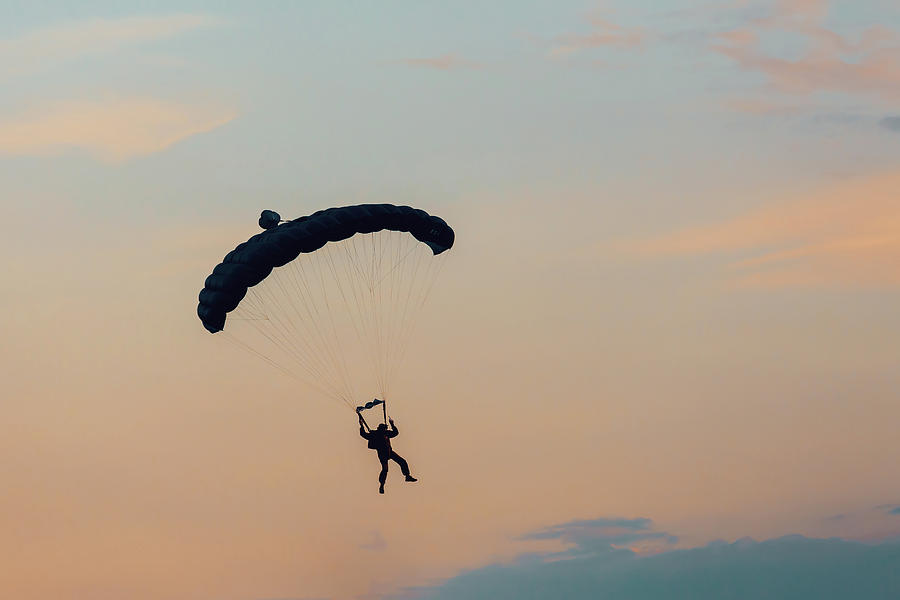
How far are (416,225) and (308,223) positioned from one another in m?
4.11

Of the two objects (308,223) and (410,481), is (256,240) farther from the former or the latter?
(410,481)

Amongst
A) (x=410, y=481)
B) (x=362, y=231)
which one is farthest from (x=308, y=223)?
(x=410, y=481)

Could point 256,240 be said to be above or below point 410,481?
above

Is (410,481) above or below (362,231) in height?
below

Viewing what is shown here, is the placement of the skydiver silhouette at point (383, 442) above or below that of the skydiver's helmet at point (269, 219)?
below

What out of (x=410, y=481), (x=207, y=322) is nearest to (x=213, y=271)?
(x=207, y=322)

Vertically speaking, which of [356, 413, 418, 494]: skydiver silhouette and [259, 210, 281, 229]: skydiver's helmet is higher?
[259, 210, 281, 229]: skydiver's helmet

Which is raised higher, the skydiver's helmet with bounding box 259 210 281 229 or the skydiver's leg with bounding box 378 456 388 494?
the skydiver's helmet with bounding box 259 210 281 229

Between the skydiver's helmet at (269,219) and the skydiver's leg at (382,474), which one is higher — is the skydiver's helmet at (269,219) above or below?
above

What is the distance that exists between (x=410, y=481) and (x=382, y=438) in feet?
6.03

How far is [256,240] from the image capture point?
391 feet

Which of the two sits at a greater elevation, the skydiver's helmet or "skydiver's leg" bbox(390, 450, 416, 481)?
the skydiver's helmet

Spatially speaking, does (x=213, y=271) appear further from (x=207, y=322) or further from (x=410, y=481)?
(x=410, y=481)

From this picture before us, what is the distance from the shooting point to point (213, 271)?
11956 centimetres
